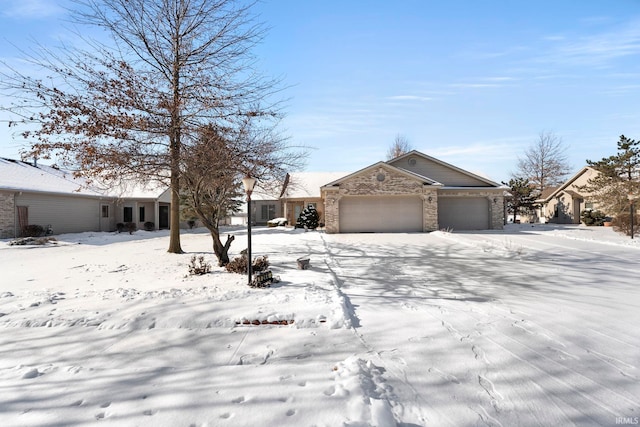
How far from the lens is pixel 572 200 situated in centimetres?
2719

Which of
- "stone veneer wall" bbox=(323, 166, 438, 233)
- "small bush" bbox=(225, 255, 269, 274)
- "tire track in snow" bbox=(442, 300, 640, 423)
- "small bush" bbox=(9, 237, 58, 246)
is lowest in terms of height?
"tire track in snow" bbox=(442, 300, 640, 423)

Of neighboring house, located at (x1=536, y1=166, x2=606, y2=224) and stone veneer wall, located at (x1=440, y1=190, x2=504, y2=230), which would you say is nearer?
stone veneer wall, located at (x1=440, y1=190, x2=504, y2=230)

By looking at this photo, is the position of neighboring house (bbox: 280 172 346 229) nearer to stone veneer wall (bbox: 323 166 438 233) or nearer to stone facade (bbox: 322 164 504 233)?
stone facade (bbox: 322 164 504 233)

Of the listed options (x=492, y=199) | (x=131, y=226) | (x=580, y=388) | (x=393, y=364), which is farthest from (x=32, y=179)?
(x=492, y=199)

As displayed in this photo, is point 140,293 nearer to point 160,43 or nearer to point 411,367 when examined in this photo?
point 411,367

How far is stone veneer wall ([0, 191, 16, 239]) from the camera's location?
17.1 meters

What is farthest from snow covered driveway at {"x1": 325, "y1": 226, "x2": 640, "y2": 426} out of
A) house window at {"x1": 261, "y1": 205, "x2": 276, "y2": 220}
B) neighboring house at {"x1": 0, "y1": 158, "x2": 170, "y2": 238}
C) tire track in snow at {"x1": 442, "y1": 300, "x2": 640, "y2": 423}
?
house window at {"x1": 261, "y1": 205, "x2": 276, "y2": 220}

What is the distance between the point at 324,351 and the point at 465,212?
19.9 meters

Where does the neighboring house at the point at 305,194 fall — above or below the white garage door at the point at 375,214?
above

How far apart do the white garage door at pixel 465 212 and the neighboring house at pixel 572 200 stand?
1013 centimetres

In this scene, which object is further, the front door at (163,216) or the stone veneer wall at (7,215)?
the front door at (163,216)

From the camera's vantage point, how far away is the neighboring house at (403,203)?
19.2m

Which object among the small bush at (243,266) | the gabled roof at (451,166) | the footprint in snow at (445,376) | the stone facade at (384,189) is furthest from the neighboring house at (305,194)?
the footprint in snow at (445,376)

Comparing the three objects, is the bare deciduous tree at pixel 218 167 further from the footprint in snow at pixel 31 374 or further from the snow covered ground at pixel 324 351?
the footprint in snow at pixel 31 374
